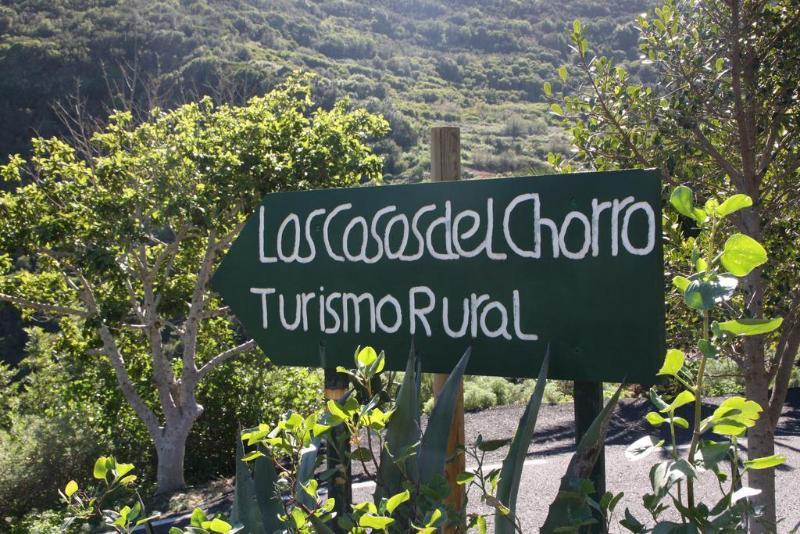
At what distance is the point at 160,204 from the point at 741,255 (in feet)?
26.4

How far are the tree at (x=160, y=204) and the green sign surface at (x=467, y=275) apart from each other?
5943 mm

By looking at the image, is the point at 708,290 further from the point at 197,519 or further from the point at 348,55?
the point at 348,55

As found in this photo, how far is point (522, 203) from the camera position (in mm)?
1740

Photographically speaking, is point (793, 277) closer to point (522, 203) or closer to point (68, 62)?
point (522, 203)

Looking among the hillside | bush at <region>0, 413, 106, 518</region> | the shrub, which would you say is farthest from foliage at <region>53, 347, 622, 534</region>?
the hillside

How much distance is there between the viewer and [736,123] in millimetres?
3863

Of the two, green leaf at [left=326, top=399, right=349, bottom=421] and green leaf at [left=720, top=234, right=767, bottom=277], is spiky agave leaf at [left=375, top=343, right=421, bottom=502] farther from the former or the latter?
green leaf at [left=720, top=234, right=767, bottom=277]

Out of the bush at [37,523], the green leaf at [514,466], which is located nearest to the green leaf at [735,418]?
Answer: the green leaf at [514,466]

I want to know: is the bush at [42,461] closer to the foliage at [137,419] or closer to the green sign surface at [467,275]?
the foliage at [137,419]

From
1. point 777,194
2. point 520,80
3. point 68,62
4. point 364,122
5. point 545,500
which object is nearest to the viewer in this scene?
point 777,194

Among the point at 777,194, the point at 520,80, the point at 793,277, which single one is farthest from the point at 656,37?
the point at 520,80

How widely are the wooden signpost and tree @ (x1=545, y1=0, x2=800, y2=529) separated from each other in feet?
6.37

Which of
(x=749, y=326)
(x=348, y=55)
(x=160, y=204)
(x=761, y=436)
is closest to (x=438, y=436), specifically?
(x=749, y=326)

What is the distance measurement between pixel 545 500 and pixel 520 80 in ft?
141
